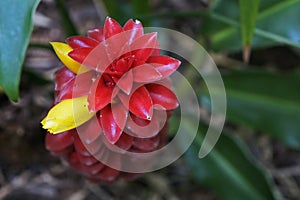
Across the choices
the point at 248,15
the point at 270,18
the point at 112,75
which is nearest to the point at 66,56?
the point at 112,75

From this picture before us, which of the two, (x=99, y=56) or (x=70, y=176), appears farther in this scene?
(x=70, y=176)

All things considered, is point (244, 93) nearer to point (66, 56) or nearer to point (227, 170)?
point (227, 170)

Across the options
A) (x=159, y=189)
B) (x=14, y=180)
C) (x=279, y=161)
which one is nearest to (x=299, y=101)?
(x=279, y=161)

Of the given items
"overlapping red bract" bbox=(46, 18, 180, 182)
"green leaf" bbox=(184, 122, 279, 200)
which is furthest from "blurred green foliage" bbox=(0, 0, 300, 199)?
"overlapping red bract" bbox=(46, 18, 180, 182)

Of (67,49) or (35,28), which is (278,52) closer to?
(35,28)

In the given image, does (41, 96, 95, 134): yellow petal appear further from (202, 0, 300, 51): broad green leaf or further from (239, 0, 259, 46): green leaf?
(202, 0, 300, 51): broad green leaf

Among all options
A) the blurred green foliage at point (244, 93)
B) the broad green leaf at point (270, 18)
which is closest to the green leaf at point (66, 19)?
the blurred green foliage at point (244, 93)
